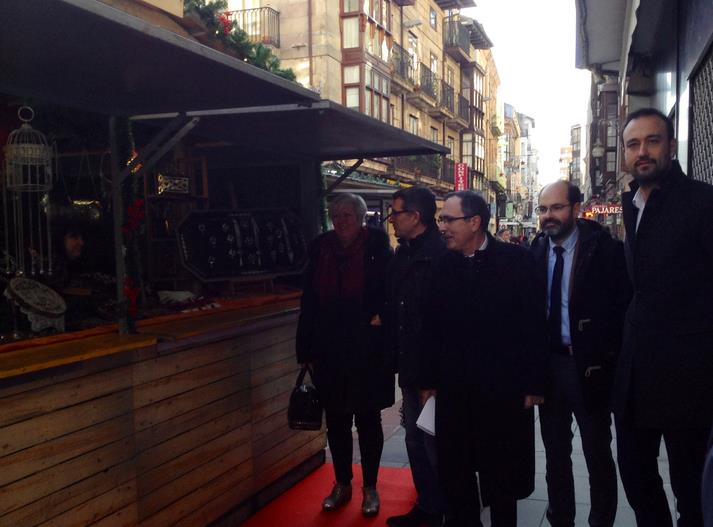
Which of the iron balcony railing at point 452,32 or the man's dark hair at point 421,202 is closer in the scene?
the man's dark hair at point 421,202

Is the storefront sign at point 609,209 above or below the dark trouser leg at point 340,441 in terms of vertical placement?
above

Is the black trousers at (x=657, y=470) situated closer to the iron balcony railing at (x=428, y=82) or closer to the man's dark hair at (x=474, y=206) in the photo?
the man's dark hair at (x=474, y=206)

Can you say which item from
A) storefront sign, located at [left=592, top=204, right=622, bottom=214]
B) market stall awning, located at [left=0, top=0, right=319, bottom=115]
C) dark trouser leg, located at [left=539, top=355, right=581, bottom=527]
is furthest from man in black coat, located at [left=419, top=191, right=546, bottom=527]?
storefront sign, located at [left=592, top=204, right=622, bottom=214]

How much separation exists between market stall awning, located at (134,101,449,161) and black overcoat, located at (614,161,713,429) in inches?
81.4

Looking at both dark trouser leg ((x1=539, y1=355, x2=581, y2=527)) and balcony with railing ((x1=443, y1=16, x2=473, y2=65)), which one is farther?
balcony with railing ((x1=443, y1=16, x2=473, y2=65))

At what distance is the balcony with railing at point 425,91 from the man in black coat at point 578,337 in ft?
82.6

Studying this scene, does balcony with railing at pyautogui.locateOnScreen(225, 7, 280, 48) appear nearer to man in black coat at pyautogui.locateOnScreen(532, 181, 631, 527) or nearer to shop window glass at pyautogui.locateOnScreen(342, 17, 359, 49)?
shop window glass at pyautogui.locateOnScreen(342, 17, 359, 49)

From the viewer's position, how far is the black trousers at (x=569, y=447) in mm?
3482

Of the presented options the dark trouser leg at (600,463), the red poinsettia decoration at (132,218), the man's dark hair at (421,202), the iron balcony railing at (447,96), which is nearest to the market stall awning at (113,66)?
the red poinsettia decoration at (132,218)

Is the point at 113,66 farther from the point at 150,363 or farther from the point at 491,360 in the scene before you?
the point at 491,360

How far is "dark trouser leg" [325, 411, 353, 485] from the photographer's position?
433cm

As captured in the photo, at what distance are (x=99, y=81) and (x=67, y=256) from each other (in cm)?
251

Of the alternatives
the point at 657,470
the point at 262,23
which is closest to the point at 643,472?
the point at 657,470

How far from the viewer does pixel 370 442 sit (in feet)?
14.1
